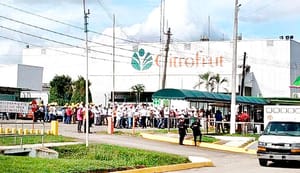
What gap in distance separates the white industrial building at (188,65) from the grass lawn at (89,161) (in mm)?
62440

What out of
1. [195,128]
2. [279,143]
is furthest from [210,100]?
[279,143]

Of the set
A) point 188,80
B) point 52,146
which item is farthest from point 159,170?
point 188,80

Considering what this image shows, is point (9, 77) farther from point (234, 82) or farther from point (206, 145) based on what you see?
point (206, 145)

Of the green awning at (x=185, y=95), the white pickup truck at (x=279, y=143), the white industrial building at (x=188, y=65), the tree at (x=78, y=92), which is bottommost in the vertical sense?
the white pickup truck at (x=279, y=143)

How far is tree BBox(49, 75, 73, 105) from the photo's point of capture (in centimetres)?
8881

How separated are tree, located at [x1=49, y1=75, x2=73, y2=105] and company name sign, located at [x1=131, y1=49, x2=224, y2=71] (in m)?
10.3

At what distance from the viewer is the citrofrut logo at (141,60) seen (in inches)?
3684

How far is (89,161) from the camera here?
18703 millimetres

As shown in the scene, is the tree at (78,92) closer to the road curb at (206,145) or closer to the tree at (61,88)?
the tree at (61,88)

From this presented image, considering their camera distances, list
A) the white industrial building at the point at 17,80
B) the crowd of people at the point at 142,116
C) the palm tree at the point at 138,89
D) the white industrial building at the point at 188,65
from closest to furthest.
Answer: the crowd of people at the point at 142,116 → the white industrial building at the point at 17,80 → the white industrial building at the point at 188,65 → the palm tree at the point at 138,89

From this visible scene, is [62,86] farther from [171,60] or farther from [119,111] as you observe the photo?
[119,111]

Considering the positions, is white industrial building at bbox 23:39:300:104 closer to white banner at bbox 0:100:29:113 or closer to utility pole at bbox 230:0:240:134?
utility pole at bbox 230:0:240:134

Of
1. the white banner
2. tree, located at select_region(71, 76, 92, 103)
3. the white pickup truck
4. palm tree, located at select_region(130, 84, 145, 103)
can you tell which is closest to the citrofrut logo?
palm tree, located at select_region(130, 84, 145, 103)

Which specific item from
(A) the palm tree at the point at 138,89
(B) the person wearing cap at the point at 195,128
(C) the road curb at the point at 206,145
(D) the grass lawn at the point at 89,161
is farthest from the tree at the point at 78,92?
(D) the grass lawn at the point at 89,161
